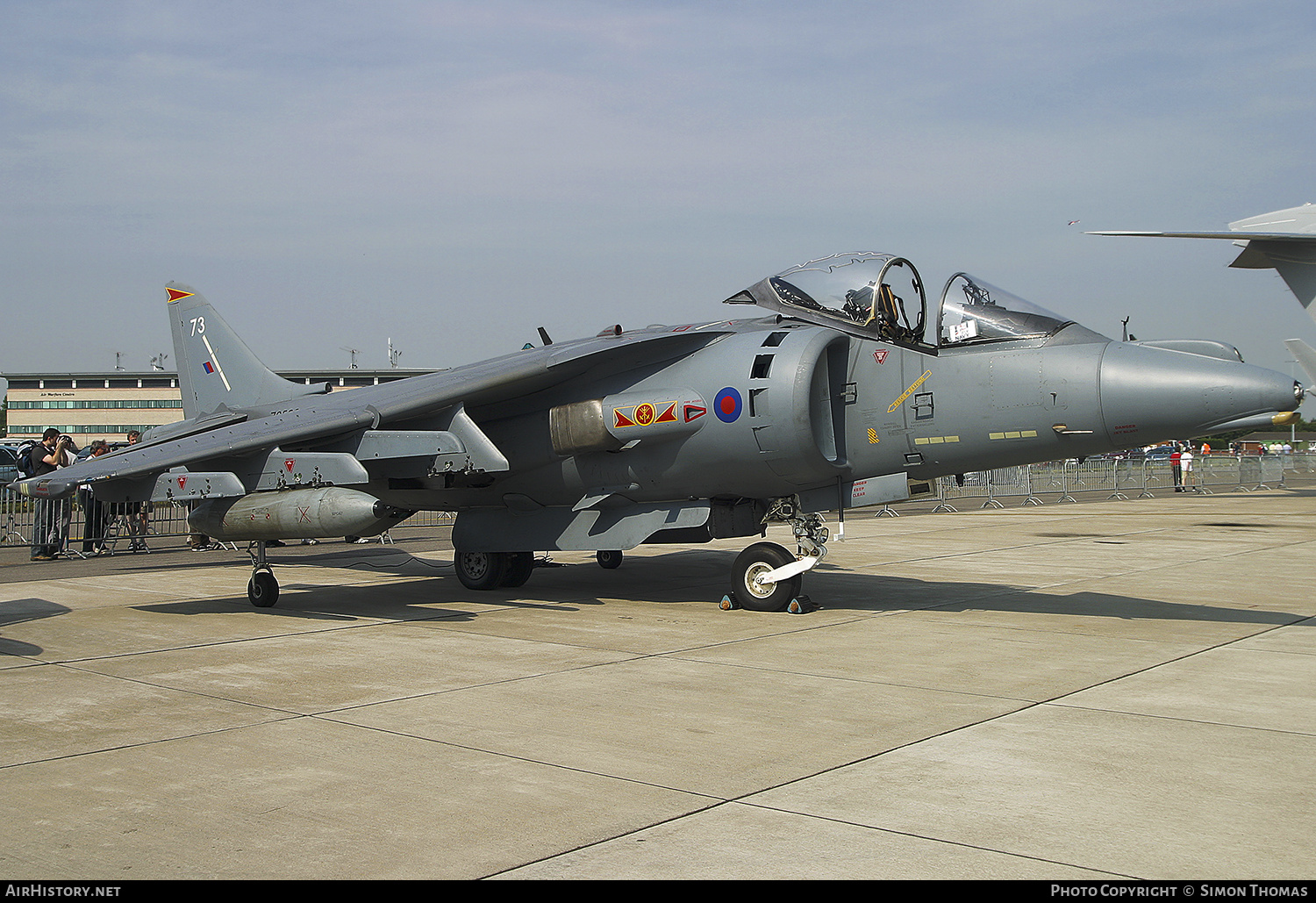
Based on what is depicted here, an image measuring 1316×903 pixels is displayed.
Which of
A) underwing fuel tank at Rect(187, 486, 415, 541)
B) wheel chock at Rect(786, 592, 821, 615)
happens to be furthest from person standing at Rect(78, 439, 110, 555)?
wheel chock at Rect(786, 592, 821, 615)

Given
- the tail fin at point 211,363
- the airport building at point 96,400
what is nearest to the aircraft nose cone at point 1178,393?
the tail fin at point 211,363

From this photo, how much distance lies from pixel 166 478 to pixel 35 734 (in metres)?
4.78

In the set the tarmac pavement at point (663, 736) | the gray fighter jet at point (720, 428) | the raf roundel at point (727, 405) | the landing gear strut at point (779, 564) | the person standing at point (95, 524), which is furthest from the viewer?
the person standing at point (95, 524)

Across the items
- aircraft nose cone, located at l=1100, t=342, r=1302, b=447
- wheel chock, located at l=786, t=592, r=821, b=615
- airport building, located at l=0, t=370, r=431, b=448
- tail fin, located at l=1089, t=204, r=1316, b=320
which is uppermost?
airport building, located at l=0, t=370, r=431, b=448

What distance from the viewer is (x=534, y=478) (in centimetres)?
1052

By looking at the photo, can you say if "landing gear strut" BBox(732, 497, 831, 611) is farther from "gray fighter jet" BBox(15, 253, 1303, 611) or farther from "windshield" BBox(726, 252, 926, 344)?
"windshield" BBox(726, 252, 926, 344)

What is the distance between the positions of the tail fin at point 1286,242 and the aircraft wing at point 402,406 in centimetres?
690

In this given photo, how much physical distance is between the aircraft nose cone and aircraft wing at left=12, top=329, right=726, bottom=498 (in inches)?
141

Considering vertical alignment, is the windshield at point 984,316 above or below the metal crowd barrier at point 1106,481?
above

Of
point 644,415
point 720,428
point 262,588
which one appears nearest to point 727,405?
point 720,428

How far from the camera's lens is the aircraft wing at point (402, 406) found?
9.63 meters

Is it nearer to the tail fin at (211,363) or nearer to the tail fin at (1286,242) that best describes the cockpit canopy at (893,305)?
the tail fin at (1286,242)

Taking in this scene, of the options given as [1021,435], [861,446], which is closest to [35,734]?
[861,446]

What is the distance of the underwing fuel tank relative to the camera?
903 cm
